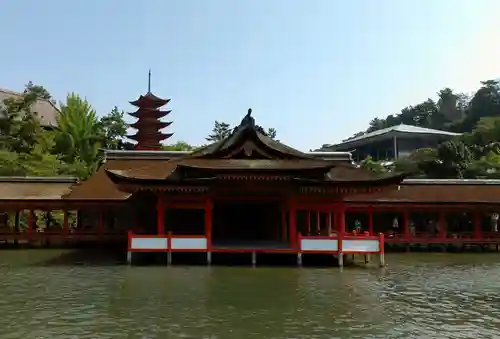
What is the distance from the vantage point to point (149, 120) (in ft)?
174

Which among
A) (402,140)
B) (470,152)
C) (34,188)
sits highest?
(402,140)

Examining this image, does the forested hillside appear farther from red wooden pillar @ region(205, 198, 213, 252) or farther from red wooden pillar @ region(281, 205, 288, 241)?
red wooden pillar @ region(205, 198, 213, 252)

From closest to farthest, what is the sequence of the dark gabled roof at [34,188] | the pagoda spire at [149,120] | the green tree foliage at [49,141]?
the dark gabled roof at [34,188] < the green tree foliage at [49,141] < the pagoda spire at [149,120]

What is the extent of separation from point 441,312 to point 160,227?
10999 millimetres

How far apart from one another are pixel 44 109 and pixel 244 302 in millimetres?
52990

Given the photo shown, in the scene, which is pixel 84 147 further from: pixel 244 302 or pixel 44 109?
pixel 244 302

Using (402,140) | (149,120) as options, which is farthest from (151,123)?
(402,140)

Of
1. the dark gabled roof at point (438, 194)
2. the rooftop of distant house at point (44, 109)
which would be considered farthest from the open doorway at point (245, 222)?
the rooftop of distant house at point (44, 109)

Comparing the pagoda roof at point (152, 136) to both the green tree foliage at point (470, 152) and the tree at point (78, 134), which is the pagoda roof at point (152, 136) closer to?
the tree at point (78, 134)

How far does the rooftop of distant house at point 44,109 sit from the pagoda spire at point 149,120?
9.37 meters

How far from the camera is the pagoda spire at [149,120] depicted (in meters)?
52.8

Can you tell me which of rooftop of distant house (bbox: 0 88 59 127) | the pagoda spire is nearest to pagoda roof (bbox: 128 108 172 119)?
the pagoda spire

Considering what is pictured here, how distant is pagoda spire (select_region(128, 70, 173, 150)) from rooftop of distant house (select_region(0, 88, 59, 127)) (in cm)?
937

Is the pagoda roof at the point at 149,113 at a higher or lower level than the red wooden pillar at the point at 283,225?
higher
